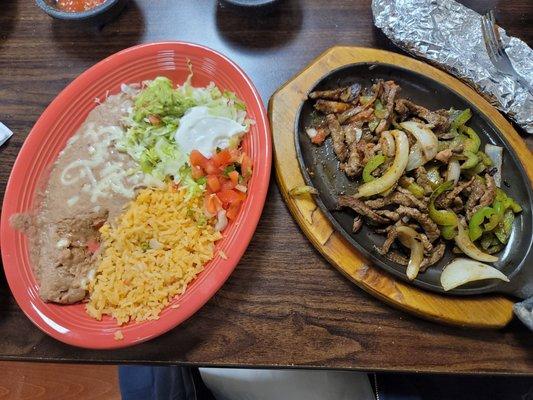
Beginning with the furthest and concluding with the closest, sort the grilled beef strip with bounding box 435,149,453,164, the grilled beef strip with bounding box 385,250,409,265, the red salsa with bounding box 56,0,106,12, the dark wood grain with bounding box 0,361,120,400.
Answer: the dark wood grain with bounding box 0,361,120,400, the red salsa with bounding box 56,0,106,12, the grilled beef strip with bounding box 435,149,453,164, the grilled beef strip with bounding box 385,250,409,265

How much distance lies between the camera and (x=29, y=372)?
86.3 inches

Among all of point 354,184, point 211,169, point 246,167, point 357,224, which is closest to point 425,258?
point 357,224

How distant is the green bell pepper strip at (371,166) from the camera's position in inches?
62.2

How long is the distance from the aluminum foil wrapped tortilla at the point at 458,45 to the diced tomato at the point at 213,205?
0.97m

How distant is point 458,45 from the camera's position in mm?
1833

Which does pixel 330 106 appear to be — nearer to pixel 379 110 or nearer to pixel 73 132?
pixel 379 110

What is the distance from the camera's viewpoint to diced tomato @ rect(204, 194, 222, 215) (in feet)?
5.17

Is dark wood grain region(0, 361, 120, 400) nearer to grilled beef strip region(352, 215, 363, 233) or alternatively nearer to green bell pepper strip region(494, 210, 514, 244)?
grilled beef strip region(352, 215, 363, 233)

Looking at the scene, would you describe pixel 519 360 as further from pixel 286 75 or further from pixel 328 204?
pixel 286 75

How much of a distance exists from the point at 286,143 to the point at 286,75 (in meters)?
0.40

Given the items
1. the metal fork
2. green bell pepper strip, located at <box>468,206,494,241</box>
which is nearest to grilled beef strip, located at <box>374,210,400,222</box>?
green bell pepper strip, located at <box>468,206,494,241</box>

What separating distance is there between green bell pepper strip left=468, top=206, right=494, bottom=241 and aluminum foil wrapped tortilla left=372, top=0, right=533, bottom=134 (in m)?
0.45

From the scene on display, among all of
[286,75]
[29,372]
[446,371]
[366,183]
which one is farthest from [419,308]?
[29,372]

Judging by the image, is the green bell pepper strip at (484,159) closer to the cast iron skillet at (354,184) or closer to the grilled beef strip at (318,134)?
the cast iron skillet at (354,184)
